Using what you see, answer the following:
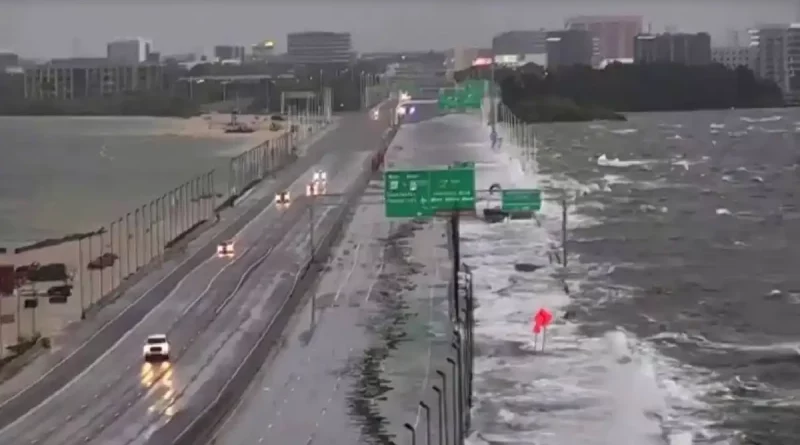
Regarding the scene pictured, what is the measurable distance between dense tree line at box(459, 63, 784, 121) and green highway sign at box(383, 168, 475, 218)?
34.4m

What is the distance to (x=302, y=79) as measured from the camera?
259 ft

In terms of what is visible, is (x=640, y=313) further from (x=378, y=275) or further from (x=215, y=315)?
(x=215, y=315)

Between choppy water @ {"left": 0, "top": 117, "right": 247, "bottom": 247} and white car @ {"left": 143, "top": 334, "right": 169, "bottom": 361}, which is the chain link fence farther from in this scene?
white car @ {"left": 143, "top": 334, "right": 169, "bottom": 361}

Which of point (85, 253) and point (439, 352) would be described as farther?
point (85, 253)

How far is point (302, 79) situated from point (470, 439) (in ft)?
228

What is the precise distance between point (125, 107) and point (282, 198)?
5459 cm

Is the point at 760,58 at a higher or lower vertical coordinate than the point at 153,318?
higher

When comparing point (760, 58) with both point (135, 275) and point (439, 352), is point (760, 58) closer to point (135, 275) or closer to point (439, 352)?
point (135, 275)

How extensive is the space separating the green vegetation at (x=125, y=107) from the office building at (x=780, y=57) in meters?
40.1

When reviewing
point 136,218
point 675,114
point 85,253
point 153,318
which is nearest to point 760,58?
point 675,114

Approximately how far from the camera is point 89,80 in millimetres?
77125

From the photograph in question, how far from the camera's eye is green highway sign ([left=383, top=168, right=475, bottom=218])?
14.2 metres

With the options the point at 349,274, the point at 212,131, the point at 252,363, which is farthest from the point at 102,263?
the point at 212,131

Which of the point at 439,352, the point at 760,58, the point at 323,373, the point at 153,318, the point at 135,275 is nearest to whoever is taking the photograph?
the point at 323,373
